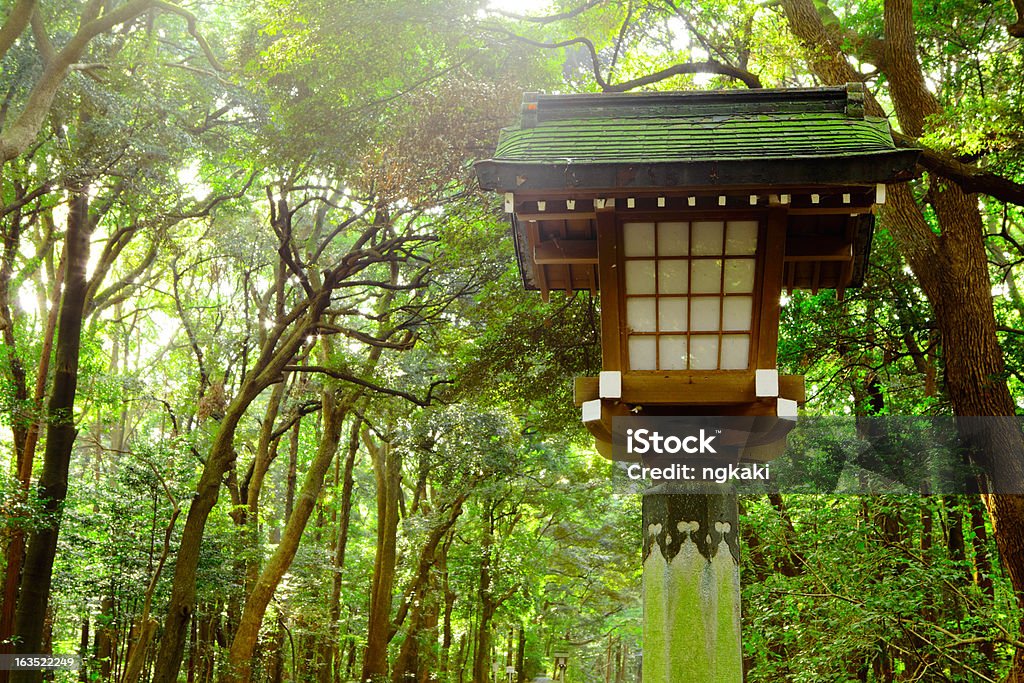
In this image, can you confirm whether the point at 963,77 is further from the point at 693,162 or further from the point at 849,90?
the point at 693,162

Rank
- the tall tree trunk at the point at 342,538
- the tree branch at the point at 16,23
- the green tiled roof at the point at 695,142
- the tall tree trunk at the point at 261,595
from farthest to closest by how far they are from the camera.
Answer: the tall tree trunk at the point at 342,538, the tall tree trunk at the point at 261,595, the tree branch at the point at 16,23, the green tiled roof at the point at 695,142

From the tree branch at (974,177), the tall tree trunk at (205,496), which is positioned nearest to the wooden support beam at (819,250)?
the tree branch at (974,177)

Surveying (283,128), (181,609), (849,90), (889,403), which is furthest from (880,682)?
(283,128)

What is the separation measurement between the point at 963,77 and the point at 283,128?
677 centimetres

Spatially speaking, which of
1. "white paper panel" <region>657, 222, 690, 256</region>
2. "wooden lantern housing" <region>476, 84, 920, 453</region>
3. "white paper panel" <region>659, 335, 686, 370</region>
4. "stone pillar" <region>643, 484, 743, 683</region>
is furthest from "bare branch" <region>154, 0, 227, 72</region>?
"stone pillar" <region>643, 484, 743, 683</region>

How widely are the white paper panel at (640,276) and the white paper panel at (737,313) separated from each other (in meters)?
0.37

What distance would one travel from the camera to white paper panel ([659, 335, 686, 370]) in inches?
154

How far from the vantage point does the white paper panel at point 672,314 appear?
389cm

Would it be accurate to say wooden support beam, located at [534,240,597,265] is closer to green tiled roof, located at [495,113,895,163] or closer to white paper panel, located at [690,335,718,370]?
green tiled roof, located at [495,113,895,163]

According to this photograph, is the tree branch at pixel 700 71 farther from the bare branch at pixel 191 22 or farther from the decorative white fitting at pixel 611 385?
the bare branch at pixel 191 22

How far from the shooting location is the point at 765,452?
3.93 m

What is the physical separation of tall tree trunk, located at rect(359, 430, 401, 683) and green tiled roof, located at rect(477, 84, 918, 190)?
9.65 m

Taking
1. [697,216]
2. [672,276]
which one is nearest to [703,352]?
[672,276]

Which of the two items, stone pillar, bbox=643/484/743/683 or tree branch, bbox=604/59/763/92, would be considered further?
tree branch, bbox=604/59/763/92
